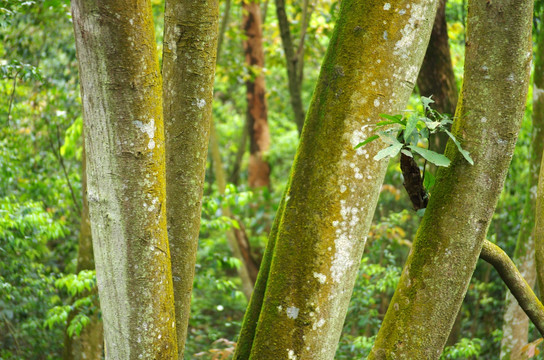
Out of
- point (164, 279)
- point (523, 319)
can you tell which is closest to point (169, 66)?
point (164, 279)

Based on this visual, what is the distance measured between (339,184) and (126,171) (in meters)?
0.63

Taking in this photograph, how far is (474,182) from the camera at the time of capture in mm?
1671

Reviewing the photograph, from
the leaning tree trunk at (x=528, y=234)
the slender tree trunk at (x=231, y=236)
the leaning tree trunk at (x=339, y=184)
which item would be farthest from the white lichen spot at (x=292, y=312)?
the slender tree trunk at (x=231, y=236)

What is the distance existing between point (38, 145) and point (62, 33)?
1545 mm

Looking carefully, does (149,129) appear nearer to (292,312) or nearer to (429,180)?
(292,312)

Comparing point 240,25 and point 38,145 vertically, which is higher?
point 240,25

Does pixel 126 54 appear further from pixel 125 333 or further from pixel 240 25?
pixel 240 25

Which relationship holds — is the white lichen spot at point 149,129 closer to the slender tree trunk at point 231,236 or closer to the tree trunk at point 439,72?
the tree trunk at point 439,72

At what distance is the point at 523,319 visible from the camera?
475cm

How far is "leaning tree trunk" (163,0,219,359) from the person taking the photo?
1.97 m

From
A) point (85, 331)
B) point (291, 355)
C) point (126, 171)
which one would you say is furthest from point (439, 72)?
point (85, 331)

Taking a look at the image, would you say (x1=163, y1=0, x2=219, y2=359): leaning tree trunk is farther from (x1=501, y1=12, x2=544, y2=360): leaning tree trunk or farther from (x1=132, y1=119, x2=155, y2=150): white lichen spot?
(x1=501, y1=12, x2=544, y2=360): leaning tree trunk

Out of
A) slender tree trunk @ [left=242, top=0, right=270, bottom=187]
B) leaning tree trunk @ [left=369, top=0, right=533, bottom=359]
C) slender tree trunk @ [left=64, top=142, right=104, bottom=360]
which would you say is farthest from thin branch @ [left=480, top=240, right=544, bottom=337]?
slender tree trunk @ [left=242, top=0, right=270, bottom=187]

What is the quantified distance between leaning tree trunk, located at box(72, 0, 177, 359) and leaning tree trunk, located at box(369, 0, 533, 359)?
797 mm
